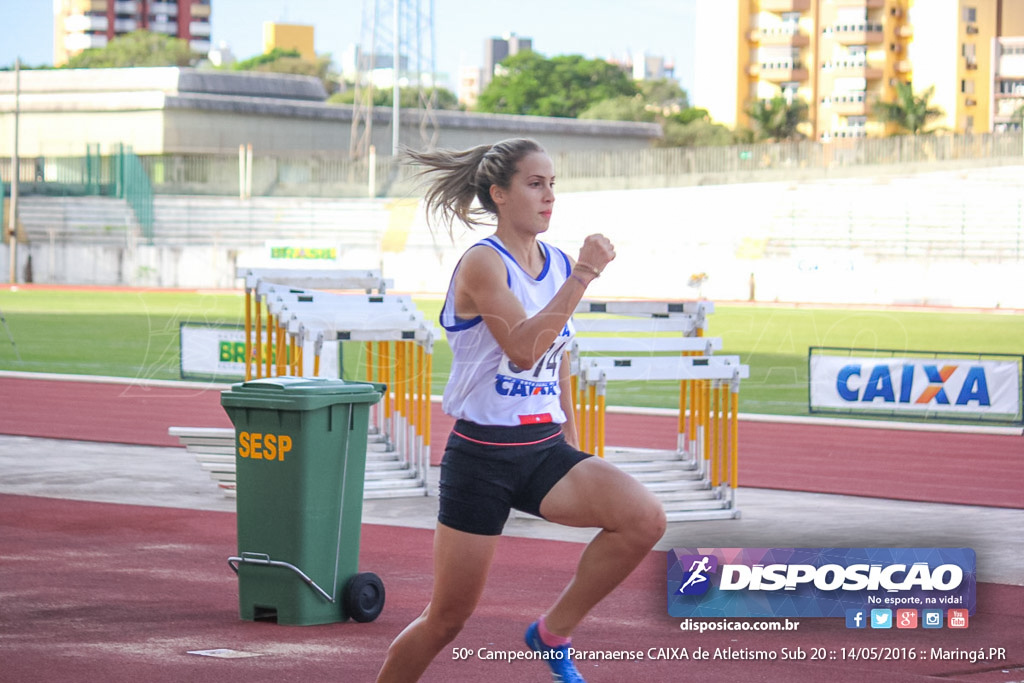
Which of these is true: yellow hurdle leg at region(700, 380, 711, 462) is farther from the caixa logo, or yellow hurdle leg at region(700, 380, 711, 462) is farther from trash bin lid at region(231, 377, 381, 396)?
the caixa logo

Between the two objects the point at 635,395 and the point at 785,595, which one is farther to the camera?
the point at 635,395

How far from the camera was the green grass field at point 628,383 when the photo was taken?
21.1 meters

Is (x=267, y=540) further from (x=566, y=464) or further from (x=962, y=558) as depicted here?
(x=962, y=558)

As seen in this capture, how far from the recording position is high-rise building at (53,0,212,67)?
155375mm

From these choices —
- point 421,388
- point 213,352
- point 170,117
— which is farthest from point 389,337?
point 170,117

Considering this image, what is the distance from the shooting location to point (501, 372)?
4379 mm

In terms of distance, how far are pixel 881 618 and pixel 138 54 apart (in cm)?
13190

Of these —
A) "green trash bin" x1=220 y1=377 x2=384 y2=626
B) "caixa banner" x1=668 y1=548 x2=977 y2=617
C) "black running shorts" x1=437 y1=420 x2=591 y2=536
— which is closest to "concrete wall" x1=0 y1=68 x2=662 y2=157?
"green trash bin" x1=220 y1=377 x2=384 y2=626

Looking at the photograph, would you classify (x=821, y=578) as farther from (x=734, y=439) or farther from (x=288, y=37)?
(x=288, y=37)

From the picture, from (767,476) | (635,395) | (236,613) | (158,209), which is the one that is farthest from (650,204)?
(236,613)

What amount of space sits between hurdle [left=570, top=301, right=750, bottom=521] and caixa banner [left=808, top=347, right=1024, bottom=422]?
245 inches

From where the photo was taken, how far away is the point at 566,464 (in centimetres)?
440

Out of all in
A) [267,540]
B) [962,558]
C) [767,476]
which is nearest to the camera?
[962,558]

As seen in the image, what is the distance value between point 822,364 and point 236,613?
11351mm
